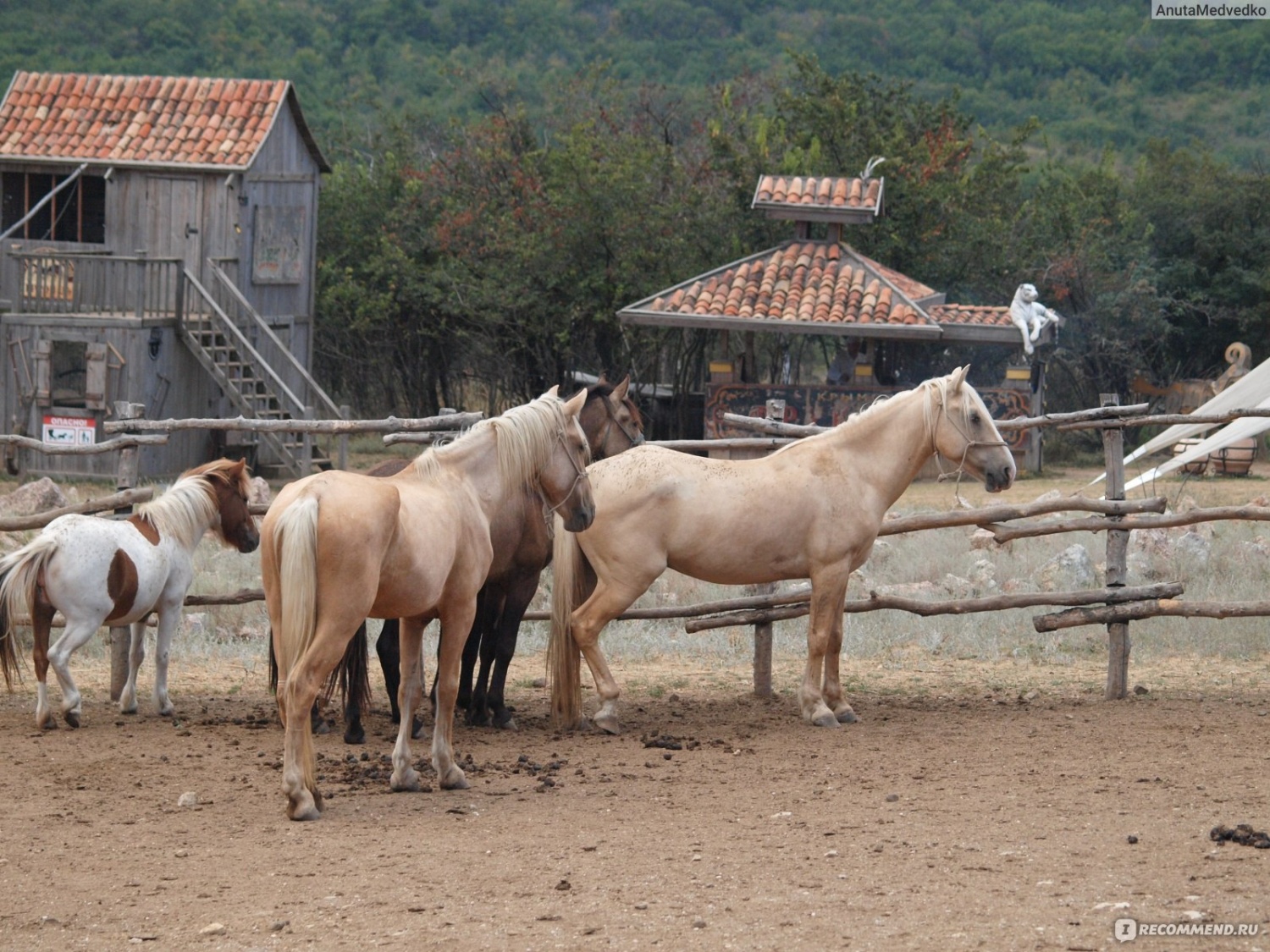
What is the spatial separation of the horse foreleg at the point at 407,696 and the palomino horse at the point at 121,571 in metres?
1.65

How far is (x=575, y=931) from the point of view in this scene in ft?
14.0

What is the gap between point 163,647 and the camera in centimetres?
742

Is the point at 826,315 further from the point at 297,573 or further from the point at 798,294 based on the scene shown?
the point at 297,573

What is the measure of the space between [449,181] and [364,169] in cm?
207

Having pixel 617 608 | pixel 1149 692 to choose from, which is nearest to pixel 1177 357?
pixel 1149 692

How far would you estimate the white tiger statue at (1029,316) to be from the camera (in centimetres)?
1864

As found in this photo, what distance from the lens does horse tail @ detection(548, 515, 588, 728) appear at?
724 cm

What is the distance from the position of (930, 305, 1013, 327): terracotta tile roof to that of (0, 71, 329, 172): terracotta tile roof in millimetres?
9314

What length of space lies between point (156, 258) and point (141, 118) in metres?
2.82

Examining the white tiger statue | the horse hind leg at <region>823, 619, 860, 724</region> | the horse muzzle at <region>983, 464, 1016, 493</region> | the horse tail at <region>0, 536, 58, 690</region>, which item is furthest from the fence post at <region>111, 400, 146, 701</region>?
the white tiger statue

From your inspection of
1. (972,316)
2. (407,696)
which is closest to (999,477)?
(407,696)

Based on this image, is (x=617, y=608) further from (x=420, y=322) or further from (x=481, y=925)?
(x=420, y=322)

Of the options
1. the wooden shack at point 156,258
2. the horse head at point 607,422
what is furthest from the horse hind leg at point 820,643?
the wooden shack at point 156,258

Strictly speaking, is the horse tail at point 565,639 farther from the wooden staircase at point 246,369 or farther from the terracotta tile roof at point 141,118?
the terracotta tile roof at point 141,118
